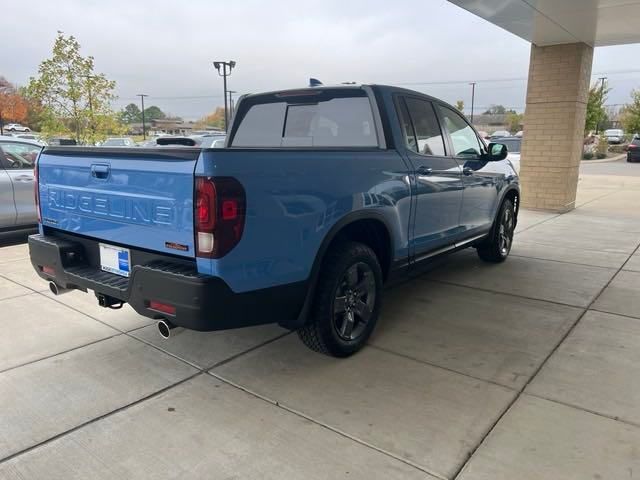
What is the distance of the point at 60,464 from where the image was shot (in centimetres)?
238

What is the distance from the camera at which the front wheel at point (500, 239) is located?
5973 mm

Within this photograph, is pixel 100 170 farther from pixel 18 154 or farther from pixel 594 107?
pixel 594 107

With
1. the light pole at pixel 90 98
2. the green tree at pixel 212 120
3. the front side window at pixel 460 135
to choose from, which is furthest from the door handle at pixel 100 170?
the green tree at pixel 212 120

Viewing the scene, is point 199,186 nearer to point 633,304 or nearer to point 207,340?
point 207,340

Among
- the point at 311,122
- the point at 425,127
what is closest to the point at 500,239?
the point at 425,127

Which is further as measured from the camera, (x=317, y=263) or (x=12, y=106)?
(x=12, y=106)

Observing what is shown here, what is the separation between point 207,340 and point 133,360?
0.58m

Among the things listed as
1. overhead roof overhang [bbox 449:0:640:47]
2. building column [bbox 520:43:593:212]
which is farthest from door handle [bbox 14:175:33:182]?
building column [bbox 520:43:593:212]

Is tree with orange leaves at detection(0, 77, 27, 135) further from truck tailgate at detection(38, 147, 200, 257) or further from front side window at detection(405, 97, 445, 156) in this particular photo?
front side window at detection(405, 97, 445, 156)

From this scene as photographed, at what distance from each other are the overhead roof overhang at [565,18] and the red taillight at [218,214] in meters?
5.89

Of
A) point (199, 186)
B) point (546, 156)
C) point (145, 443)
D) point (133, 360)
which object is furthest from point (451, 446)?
point (546, 156)

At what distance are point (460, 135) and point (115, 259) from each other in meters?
3.54

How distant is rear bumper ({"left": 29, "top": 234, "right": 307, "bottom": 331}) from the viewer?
2.53 metres

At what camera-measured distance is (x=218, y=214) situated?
2451 millimetres
